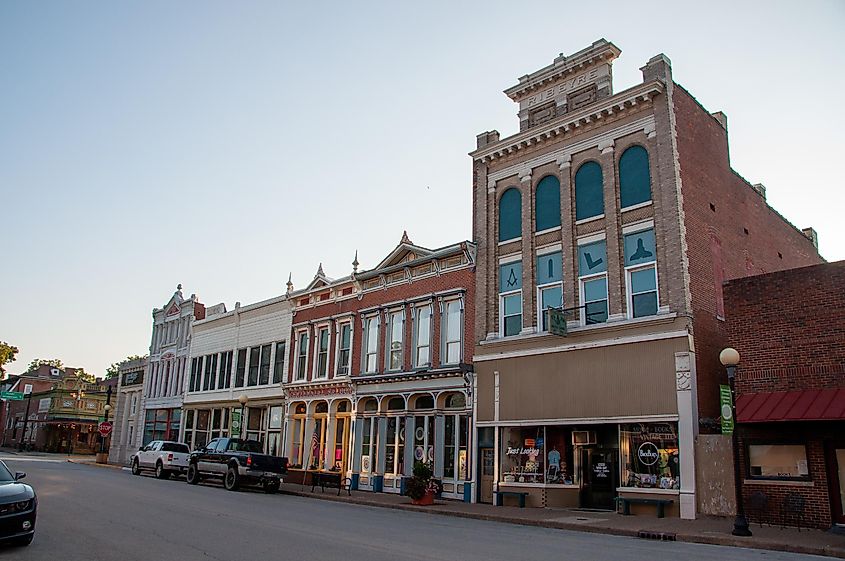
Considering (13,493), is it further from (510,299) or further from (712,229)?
(712,229)

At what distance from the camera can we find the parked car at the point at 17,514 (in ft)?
36.3

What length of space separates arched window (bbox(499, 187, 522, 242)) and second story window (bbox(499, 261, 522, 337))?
1227mm

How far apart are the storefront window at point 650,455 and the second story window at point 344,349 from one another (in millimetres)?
15228

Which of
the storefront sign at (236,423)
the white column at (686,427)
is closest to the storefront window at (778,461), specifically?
the white column at (686,427)

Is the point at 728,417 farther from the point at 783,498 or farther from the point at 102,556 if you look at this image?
the point at 102,556

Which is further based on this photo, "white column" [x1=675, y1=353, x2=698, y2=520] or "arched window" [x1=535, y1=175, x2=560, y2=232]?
"arched window" [x1=535, y1=175, x2=560, y2=232]

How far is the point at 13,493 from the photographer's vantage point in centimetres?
1143

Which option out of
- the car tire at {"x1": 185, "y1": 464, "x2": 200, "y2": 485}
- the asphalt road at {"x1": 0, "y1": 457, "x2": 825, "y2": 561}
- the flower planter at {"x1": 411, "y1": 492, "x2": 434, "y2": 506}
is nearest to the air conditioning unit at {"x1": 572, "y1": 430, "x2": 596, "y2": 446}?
the asphalt road at {"x1": 0, "y1": 457, "x2": 825, "y2": 561}

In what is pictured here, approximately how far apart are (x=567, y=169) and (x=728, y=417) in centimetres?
1165

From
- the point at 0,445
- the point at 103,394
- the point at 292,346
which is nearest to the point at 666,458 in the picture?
the point at 292,346

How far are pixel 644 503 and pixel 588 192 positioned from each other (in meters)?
10.5

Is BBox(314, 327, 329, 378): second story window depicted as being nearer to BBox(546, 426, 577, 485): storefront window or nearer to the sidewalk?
the sidewalk

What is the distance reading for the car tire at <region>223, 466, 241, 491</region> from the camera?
94.1ft

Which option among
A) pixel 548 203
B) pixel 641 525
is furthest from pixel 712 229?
pixel 641 525
